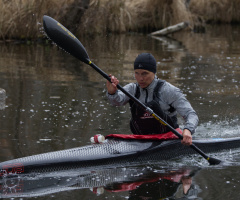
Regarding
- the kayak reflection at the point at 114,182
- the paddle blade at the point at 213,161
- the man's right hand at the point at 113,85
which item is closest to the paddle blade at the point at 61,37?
the man's right hand at the point at 113,85

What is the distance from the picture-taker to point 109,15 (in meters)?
20.5

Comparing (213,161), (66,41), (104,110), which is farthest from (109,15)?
(213,161)

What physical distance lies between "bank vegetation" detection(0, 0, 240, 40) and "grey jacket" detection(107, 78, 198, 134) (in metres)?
11.0

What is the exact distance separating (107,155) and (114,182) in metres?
0.58

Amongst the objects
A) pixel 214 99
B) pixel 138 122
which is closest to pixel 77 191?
pixel 138 122

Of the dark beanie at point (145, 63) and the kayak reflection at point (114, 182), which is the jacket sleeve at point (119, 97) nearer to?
the dark beanie at point (145, 63)

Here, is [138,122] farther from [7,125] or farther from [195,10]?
[195,10]

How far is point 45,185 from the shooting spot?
540 cm

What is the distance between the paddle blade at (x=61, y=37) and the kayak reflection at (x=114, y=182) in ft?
4.60

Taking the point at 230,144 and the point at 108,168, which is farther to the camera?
the point at 230,144

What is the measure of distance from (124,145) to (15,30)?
39.4 ft

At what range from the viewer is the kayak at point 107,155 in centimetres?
570

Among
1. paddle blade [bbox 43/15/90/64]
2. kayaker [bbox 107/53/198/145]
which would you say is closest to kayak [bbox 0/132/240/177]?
kayaker [bbox 107/53/198/145]

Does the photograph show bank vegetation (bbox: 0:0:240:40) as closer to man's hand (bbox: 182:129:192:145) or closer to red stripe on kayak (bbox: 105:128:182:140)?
red stripe on kayak (bbox: 105:128:182:140)
